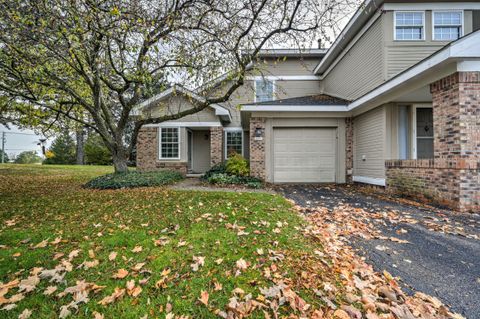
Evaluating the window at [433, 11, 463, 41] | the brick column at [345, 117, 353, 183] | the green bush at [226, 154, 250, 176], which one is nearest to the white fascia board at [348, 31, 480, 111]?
the brick column at [345, 117, 353, 183]

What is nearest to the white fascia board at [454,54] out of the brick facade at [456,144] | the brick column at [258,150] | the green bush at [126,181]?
the brick facade at [456,144]

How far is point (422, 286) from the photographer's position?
2406 mm

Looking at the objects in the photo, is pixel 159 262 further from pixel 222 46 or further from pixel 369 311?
pixel 222 46

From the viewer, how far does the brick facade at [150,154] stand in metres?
12.1

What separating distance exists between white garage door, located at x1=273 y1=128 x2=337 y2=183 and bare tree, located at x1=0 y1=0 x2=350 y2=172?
337cm

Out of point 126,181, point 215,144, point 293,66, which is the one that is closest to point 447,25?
point 293,66

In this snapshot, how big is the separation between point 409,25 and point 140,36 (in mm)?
9192

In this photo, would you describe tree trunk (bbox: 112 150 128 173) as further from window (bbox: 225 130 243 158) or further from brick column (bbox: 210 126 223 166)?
window (bbox: 225 130 243 158)

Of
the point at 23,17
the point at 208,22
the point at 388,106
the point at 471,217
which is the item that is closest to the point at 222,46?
the point at 208,22

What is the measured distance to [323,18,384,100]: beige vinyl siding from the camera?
334 inches

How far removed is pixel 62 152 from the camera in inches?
1099

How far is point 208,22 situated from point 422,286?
286 inches

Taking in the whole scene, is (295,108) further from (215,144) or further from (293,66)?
(293,66)

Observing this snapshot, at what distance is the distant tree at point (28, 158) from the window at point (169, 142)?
31.2m
